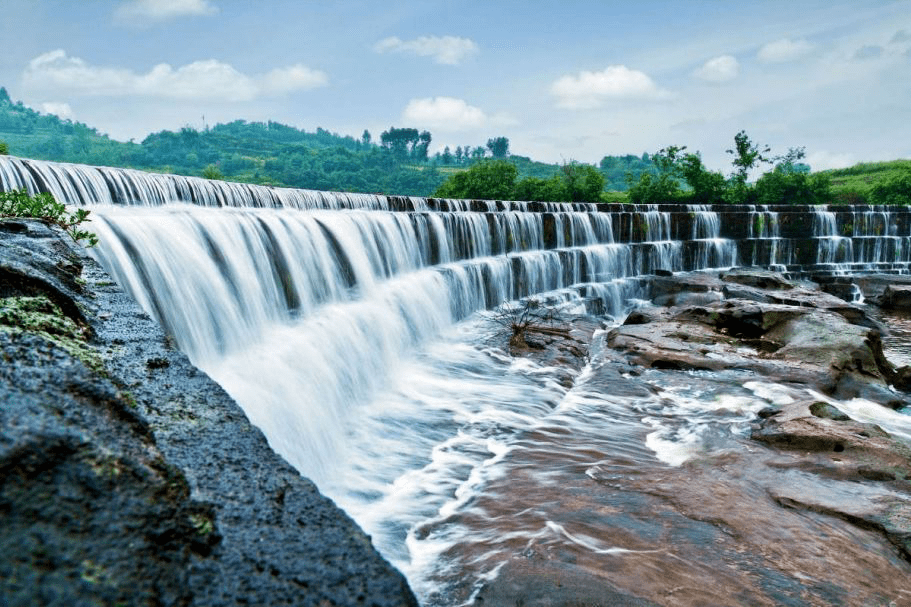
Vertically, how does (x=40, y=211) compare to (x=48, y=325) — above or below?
above

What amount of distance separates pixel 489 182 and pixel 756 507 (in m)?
49.7

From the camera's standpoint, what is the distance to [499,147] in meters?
153

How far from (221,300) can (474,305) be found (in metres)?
9.36

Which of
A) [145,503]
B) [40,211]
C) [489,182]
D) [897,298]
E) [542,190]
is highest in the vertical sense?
[489,182]

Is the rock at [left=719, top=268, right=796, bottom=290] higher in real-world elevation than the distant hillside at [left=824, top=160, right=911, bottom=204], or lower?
lower

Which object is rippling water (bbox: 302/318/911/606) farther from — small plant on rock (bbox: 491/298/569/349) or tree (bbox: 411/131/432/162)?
tree (bbox: 411/131/432/162)

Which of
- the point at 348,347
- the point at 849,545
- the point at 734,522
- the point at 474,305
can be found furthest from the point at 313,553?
the point at 474,305

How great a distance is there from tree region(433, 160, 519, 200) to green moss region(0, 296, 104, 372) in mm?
50465

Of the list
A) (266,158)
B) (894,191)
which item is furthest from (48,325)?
(266,158)

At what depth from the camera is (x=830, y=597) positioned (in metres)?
3.94

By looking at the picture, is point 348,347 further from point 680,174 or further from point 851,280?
point 680,174

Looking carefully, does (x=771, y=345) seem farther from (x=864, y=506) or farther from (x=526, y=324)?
(x=864, y=506)

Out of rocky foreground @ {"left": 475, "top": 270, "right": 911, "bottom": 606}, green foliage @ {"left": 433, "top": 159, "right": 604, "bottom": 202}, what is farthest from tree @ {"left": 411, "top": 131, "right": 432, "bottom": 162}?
rocky foreground @ {"left": 475, "top": 270, "right": 911, "bottom": 606}

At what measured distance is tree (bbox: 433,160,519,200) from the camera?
52.9m
